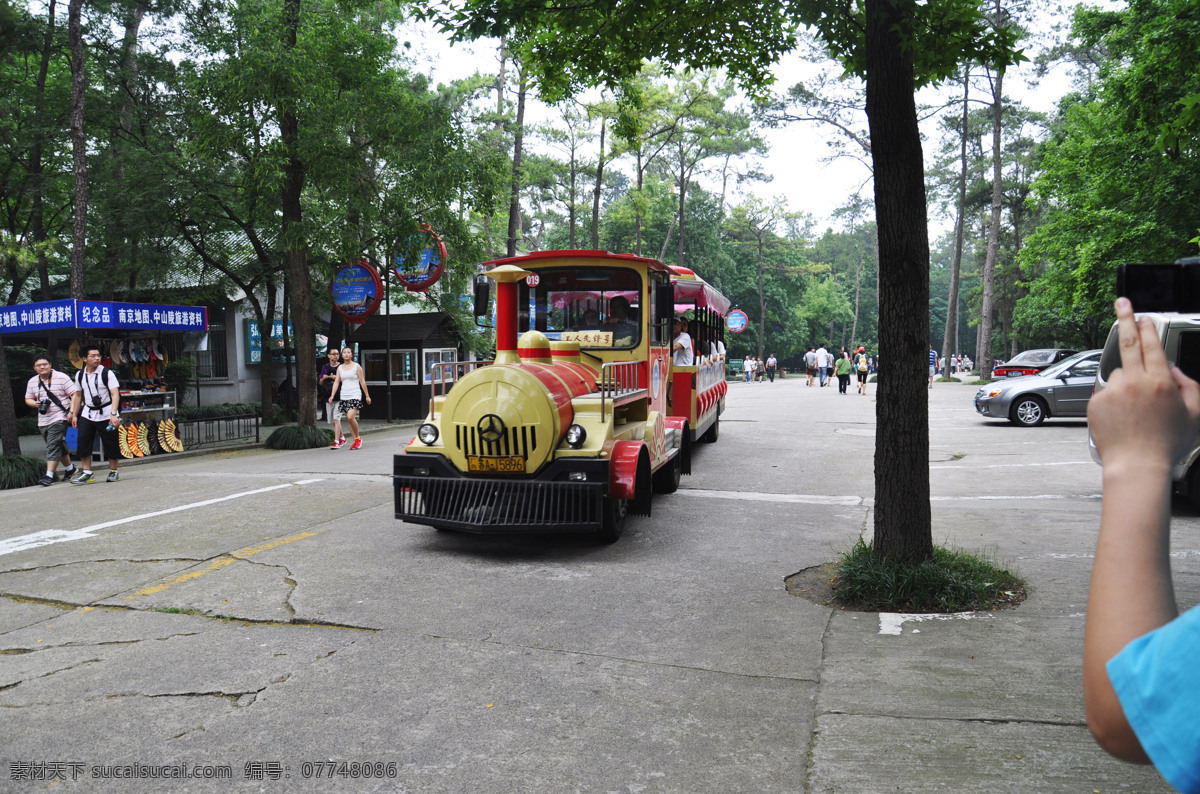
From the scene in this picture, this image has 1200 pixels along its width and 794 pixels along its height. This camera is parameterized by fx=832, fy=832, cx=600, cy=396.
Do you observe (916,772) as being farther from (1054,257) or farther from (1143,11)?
(1054,257)

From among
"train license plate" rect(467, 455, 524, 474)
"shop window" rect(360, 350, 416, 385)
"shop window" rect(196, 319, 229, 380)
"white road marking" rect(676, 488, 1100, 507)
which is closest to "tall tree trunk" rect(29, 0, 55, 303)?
"shop window" rect(196, 319, 229, 380)

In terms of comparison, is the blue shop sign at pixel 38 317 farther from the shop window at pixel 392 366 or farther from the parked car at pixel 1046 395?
the parked car at pixel 1046 395

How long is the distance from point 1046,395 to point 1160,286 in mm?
17503

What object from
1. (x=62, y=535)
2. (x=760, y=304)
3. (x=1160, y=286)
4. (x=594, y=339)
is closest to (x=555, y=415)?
(x=594, y=339)

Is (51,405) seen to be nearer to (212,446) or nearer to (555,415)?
(212,446)

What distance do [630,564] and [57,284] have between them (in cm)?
2482

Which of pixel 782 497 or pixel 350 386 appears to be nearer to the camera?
pixel 782 497

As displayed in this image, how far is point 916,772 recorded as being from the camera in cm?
326

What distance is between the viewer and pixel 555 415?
6.91m

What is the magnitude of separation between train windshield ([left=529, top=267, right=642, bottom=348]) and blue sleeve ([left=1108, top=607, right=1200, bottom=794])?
8234 mm

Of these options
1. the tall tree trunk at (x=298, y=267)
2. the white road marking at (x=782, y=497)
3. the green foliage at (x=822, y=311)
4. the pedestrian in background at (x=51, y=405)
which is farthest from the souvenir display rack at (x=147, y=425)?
the green foliage at (x=822, y=311)

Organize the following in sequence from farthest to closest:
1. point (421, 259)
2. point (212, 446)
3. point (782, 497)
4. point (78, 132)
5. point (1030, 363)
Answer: point (1030, 363) < point (421, 259) < point (212, 446) < point (78, 132) < point (782, 497)

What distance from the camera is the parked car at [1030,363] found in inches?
1009

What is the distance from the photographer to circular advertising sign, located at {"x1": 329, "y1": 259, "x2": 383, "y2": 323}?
1842 centimetres
